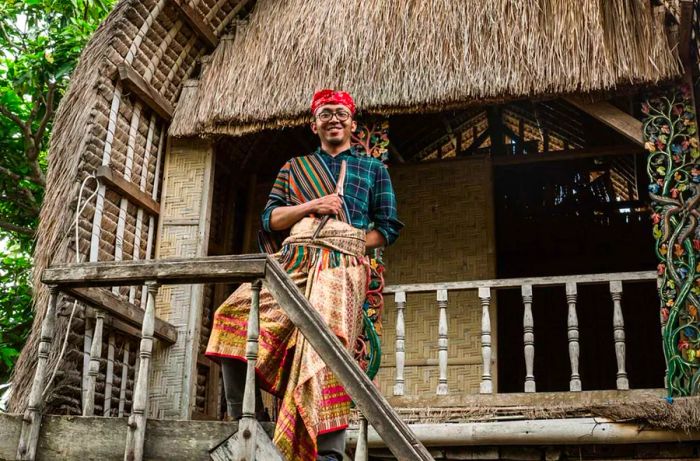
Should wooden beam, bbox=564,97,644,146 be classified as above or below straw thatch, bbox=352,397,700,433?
above

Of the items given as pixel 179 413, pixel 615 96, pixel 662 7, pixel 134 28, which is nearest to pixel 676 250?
pixel 615 96

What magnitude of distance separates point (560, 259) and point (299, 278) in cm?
574

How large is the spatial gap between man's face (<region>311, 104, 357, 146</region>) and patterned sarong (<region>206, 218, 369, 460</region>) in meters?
A: 0.46

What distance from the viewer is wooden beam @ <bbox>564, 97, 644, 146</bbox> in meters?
6.47

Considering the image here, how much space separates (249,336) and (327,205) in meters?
1.00

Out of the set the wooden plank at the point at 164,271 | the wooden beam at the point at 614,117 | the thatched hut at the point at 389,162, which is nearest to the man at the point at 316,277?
the wooden plank at the point at 164,271

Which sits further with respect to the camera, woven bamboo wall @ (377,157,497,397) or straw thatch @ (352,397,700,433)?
woven bamboo wall @ (377,157,497,397)

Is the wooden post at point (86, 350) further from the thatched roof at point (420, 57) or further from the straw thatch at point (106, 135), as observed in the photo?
the thatched roof at point (420, 57)

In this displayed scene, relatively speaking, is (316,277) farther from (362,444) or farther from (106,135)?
(106,135)

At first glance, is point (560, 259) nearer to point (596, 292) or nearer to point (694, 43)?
point (596, 292)

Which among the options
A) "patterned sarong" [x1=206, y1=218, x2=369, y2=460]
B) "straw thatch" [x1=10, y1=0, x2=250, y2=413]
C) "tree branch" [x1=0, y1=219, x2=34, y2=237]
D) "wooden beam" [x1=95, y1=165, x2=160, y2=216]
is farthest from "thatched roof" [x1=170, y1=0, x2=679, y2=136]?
"tree branch" [x1=0, y1=219, x2=34, y2=237]

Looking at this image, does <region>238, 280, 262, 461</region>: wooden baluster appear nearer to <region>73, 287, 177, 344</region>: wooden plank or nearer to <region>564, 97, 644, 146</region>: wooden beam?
<region>73, 287, 177, 344</region>: wooden plank

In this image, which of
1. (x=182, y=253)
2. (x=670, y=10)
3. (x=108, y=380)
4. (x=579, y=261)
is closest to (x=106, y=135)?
(x=182, y=253)

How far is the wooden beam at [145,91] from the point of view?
267 inches
